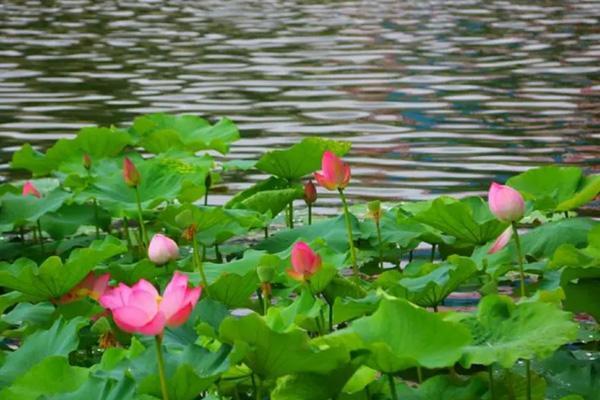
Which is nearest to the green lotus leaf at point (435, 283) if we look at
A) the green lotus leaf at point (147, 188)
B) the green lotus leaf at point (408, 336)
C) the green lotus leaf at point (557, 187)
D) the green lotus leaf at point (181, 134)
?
the green lotus leaf at point (408, 336)

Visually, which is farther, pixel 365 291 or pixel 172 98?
pixel 172 98

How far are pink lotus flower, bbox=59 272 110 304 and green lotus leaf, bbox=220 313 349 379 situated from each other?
652 mm

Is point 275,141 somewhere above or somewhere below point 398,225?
below

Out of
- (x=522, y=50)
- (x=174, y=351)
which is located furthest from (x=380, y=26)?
(x=174, y=351)

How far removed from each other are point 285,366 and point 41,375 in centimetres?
32

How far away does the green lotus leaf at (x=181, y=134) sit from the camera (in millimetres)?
3359

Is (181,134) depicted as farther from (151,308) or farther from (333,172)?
(151,308)

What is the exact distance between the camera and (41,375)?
1757 millimetres

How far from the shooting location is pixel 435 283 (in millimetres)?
2080

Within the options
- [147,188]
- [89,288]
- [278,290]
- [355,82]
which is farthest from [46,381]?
[355,82]

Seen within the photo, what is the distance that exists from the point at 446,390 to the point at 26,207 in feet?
4.54

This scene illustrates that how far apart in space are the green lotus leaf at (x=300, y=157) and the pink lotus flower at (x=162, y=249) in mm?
913

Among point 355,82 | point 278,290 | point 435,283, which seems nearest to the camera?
point 435,283

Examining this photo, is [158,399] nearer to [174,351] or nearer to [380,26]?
[174,351]
